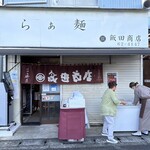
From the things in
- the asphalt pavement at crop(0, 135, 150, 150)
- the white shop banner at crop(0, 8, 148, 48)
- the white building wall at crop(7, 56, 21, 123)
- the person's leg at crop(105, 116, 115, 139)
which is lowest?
the asphalt pavement at crop(0, 135, 150, 150)

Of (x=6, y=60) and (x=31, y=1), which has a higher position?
(x=31, y=1)

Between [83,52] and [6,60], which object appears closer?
[83,52]

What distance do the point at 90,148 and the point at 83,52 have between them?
8.93 ft

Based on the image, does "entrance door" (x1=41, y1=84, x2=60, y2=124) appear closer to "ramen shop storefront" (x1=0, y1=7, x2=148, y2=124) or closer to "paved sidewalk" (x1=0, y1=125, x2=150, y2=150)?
"ramen shop storefront" (x1=0, y1=7, x2=148, y2=124)

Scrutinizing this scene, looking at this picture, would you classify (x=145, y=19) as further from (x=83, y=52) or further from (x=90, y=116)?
→ (x=90, y=116)

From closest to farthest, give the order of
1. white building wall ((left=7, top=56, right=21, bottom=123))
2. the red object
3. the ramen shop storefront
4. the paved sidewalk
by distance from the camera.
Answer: the paved sidewalk
the red object
the ramen shop storefront
white building wall ((left=7, top=56, right=21, bottom=123))

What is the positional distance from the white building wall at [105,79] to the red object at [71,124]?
242 cm

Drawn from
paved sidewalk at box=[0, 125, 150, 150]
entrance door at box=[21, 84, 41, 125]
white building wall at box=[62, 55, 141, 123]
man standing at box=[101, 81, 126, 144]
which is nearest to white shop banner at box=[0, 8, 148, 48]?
white building wall at box=[62, 55, 141, 123]

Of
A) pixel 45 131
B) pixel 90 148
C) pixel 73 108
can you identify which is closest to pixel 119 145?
pixel 90 148

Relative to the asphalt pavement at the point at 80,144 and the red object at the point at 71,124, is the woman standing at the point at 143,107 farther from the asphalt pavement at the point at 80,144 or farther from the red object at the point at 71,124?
the red object at the point at 71,124

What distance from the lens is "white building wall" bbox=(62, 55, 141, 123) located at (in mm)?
9508

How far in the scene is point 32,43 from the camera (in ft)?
25.9

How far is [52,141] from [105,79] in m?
3.35

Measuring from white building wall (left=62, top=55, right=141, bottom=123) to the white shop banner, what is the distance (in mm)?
1532
